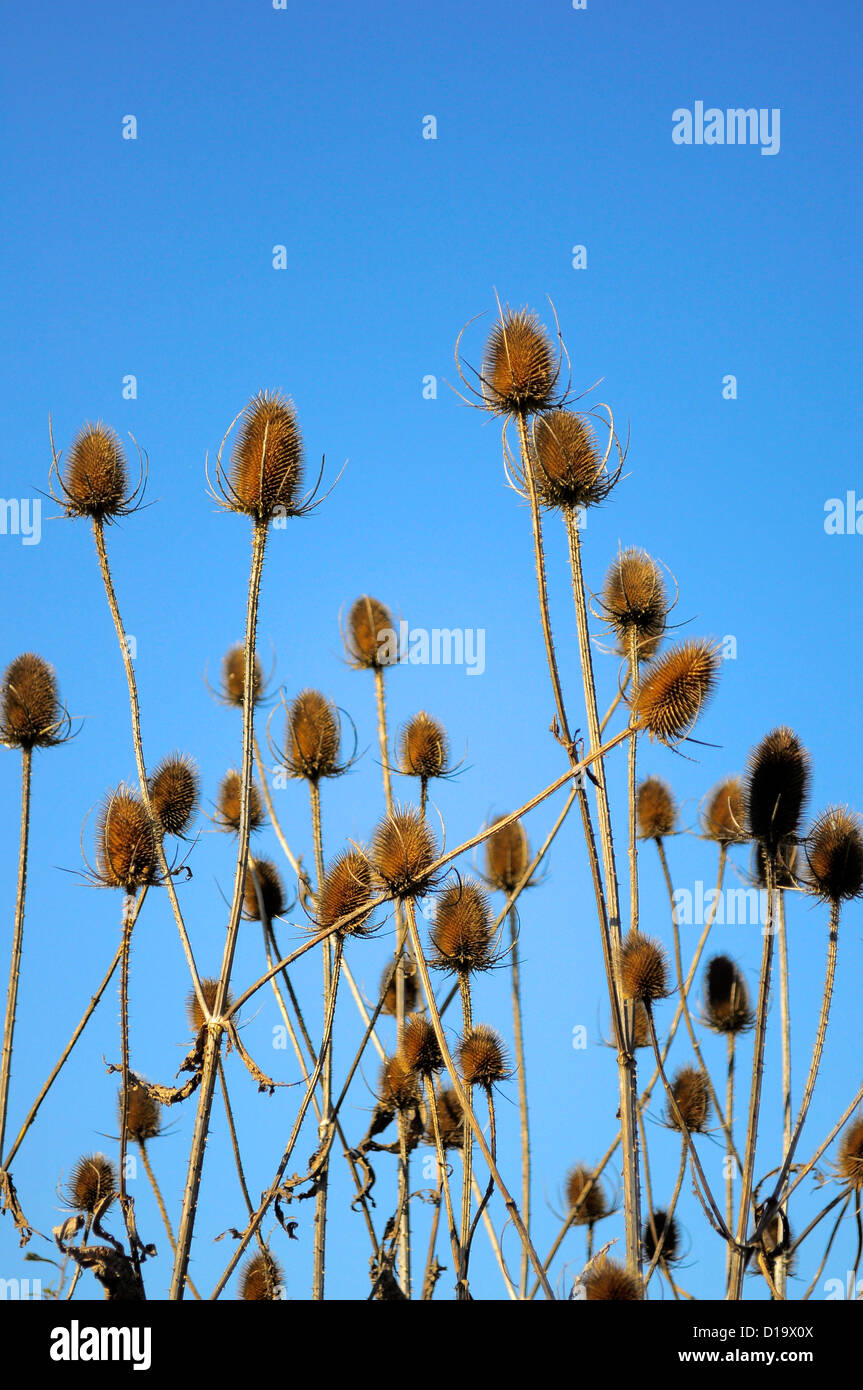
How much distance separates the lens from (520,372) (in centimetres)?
952

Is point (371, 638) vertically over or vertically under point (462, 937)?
over

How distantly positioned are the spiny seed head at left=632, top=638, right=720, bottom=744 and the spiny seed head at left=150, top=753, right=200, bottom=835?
390cm

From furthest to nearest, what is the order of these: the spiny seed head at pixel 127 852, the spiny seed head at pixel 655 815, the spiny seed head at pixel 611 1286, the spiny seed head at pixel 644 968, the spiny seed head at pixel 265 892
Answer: the spiny seed head at pixel 655 815, the spiny seed head at pixel 265 892, the spiny seed head at pixel 644 968, the spiny seed head at pixel 127 852, the spiny seed head at pixel 611 1286

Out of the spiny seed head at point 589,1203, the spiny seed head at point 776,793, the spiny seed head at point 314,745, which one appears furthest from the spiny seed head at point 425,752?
the spiny seed head at point 589,1203

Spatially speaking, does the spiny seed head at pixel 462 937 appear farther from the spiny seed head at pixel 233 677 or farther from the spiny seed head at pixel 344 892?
the spiny seed head at pixel 233 677

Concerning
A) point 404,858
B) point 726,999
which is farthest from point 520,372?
point 726,999

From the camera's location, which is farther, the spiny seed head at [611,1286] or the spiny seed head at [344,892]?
the spiny seed head at [344,892]

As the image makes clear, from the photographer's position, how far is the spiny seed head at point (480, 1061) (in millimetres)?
11062

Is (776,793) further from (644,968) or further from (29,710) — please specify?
(29,710)

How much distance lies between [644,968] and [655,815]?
9.38ft

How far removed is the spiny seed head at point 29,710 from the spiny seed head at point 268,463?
347 centimetres

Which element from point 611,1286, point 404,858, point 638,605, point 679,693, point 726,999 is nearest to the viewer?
point 611,1286
